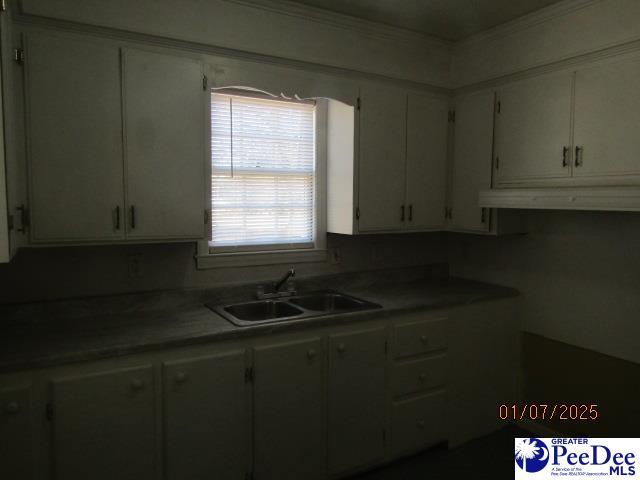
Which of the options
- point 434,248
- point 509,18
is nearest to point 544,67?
point 509,18

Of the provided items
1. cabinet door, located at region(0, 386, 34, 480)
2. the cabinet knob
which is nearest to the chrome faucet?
the cabinet knob

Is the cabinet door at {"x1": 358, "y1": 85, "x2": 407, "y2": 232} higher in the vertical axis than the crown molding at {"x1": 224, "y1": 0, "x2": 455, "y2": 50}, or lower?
lower

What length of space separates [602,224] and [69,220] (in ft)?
9.04

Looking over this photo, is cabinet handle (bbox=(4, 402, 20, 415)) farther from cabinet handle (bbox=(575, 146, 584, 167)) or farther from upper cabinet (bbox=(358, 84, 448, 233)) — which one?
cabinet handle (bbox=(575, 146, 584, 167))

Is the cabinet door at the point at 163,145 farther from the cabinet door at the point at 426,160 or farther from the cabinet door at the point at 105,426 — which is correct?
the cabinet door at the point at 426,160

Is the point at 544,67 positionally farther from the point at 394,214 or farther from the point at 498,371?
the point at 498,371

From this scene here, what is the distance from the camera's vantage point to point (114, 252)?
8.14ft

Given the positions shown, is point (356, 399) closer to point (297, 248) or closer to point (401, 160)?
point (297, 248)

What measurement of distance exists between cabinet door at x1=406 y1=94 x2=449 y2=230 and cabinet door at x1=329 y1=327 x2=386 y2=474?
0.95 metres

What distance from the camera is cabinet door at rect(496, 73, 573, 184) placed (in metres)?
2.61

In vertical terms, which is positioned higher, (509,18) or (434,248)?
(509,18)

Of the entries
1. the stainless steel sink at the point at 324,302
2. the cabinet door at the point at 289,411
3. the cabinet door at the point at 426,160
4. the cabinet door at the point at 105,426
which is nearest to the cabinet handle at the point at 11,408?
the cabinet door at the point at 105,426

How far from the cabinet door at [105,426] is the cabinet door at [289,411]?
1.60 feet
